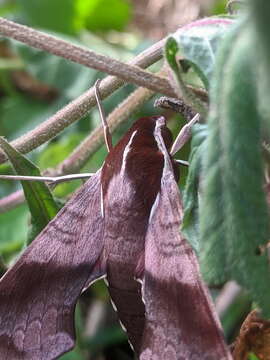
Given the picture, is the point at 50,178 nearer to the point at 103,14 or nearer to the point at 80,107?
the point at 80,107

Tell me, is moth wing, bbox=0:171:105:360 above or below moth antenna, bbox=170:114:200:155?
below

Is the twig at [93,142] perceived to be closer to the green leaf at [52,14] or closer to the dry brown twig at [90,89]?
the dry brown twig at [90,89]

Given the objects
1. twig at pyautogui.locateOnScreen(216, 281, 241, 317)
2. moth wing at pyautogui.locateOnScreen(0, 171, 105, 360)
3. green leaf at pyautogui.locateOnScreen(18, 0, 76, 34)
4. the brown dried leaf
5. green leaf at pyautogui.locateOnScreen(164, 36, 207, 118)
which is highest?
green leaf at pyautogui.locateOnScreen(164, 36, 207, 118)

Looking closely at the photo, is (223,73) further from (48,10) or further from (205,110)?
(48,10)

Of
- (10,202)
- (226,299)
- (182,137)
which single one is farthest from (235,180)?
(226,299)

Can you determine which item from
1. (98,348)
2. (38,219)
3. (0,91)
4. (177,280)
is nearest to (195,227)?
(177,280)

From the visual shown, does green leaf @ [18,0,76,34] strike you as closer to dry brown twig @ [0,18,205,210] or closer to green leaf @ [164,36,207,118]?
dry brown twig @ [0,18,205,210]

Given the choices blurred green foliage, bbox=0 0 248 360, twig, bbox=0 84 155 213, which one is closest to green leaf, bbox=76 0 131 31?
blurred green foliage, bbox=0 0 248 360

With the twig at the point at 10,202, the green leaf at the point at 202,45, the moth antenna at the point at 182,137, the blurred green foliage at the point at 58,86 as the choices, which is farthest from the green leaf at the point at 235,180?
the blurred green foliage at the point at 58,86
